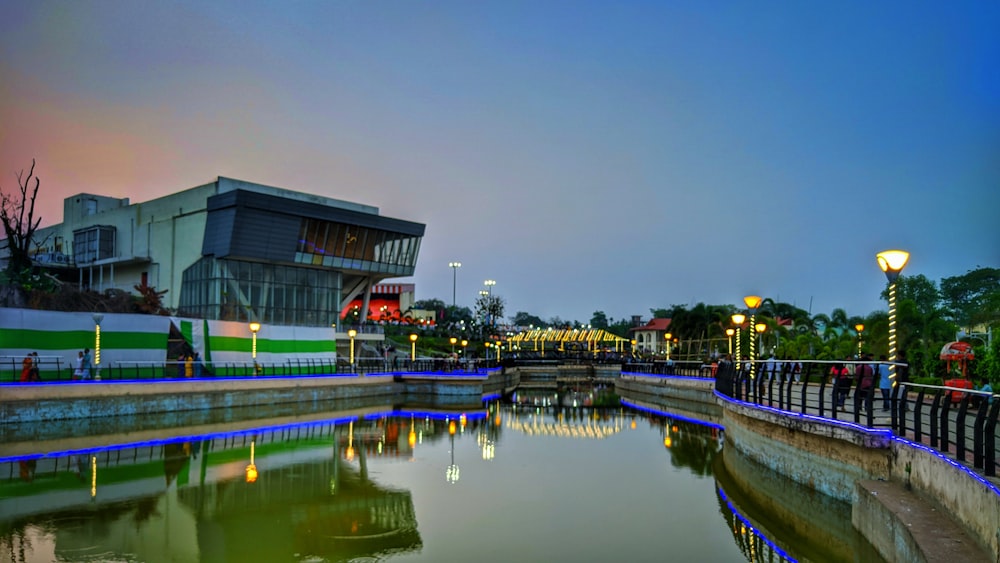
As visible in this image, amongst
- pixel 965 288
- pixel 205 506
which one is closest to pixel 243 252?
pixel 205 506

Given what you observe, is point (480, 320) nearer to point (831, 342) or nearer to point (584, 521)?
point (831, 342)

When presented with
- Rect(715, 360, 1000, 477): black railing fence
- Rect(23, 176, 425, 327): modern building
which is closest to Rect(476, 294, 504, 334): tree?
Rect(23, 176, 425, 327): modern building

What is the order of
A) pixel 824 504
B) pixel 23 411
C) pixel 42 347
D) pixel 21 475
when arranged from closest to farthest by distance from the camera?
pixel 824 504 < pixel 21 475 < pixel 23 411 < pixel 42 347

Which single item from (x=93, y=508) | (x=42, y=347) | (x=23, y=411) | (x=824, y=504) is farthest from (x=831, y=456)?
(x=42, y=347)

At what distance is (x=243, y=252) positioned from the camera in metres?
59.2

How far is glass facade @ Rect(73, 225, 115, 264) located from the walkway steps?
6996 cm

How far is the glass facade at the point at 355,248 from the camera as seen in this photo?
63.8 metres

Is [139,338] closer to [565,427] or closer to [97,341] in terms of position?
[97,341]

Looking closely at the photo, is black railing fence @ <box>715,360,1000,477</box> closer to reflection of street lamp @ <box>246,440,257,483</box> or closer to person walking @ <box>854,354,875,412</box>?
person walking @ <box>854,354,875,412</box>

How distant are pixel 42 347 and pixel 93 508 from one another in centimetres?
1771

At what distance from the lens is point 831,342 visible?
45.5 m

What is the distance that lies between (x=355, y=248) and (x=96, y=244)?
23.8m

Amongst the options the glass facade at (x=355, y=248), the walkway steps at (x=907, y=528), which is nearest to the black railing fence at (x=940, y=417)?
the walkway steps at (x=907, y=528)

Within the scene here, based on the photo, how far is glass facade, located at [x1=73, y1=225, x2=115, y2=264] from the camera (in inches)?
2702
